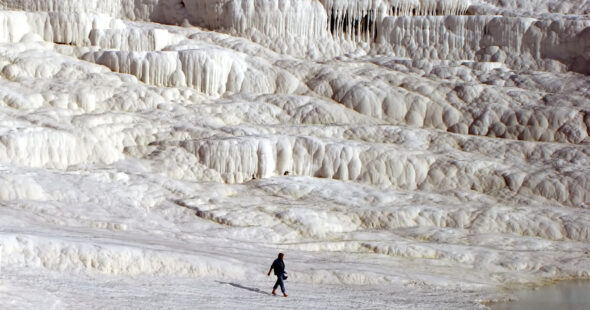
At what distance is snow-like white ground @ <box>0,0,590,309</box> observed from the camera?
1784 cm

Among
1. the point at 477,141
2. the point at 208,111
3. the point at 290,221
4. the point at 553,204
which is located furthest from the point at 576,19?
the point at 290,221

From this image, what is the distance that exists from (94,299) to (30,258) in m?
2.62

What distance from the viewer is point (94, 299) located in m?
14.0

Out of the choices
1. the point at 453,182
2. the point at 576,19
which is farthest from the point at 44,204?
the point at 576,19

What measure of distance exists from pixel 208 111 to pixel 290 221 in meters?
7.82

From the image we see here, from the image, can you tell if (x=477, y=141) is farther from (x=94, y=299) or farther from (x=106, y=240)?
(x=94, y=299)

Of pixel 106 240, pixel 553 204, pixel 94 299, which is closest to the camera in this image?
pixel 94 299

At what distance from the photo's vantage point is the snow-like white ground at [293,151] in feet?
58.5

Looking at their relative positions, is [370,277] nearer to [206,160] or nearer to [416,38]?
[206,160]

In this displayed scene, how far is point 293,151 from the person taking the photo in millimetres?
27578

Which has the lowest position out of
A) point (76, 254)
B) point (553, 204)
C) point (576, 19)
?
point (553, 204)

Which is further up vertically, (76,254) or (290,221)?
(76,254)

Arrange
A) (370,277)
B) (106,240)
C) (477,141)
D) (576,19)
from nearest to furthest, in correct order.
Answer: (106,240), (370,277), (477,141), (576,19)

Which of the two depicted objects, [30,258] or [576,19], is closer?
[30,258]
